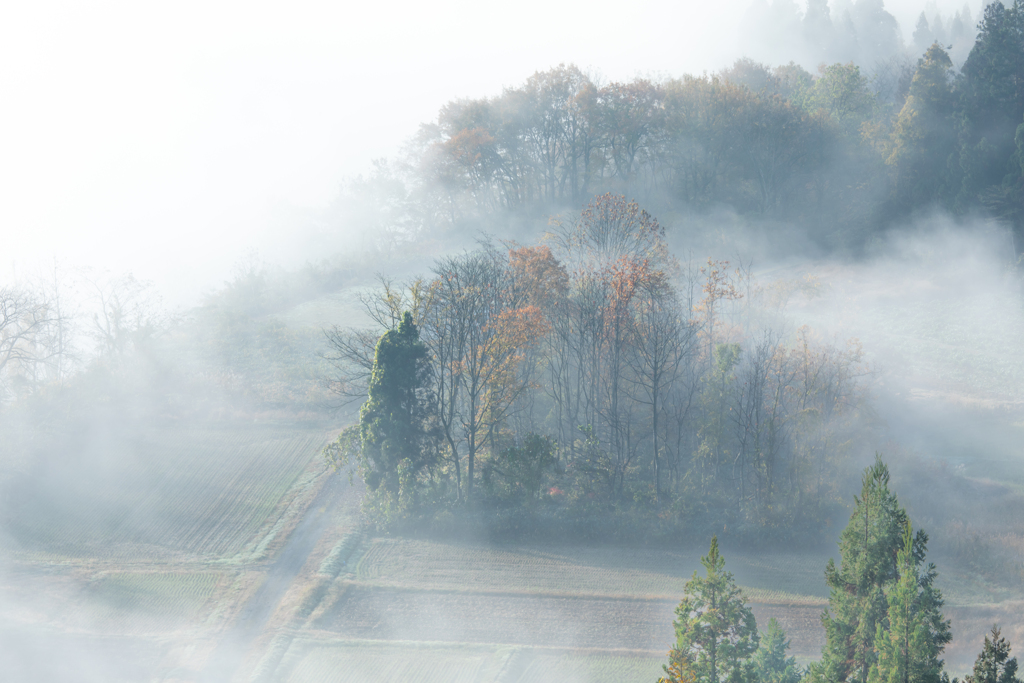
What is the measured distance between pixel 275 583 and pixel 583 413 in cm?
1413

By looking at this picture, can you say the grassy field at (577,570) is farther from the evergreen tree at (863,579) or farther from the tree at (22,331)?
the tree at (22,331)

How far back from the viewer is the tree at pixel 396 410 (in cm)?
2659

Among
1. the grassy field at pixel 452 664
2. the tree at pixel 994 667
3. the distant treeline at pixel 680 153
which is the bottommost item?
the grassy field at pixel 452 664

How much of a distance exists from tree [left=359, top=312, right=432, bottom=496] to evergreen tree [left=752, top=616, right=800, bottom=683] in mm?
14131

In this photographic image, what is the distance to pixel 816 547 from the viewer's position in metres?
24.9

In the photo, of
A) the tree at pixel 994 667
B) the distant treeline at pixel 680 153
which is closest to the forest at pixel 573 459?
the tree at pixel 994 667

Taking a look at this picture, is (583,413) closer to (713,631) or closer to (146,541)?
(146,541)

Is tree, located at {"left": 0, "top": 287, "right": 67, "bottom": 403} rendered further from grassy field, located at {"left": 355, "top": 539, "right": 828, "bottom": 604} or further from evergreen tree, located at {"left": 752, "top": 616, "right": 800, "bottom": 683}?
evergreen tree, located at {"left": 752, "top": 616, "right": 800, "bottom": 683}

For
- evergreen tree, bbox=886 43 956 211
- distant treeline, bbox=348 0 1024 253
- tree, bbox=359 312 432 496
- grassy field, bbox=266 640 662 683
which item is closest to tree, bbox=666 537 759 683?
grassy field, bbox=266 640 662 683

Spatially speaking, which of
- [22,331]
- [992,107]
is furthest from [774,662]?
[992,107]

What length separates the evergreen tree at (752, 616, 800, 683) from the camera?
16.2 meters

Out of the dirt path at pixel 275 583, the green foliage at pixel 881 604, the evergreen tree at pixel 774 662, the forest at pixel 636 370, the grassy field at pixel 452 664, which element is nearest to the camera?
the green foliage at pixel 881 604

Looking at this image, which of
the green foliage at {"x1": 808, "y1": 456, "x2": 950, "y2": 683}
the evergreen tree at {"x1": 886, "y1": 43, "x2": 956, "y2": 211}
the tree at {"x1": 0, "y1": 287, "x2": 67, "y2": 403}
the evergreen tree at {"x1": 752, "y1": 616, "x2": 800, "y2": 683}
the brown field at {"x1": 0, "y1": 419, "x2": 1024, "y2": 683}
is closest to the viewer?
the green foliage at {"x1": 808, "y1": 456, "x2": 950, "y2": 683}

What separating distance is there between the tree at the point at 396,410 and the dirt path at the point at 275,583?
2.63 meters
